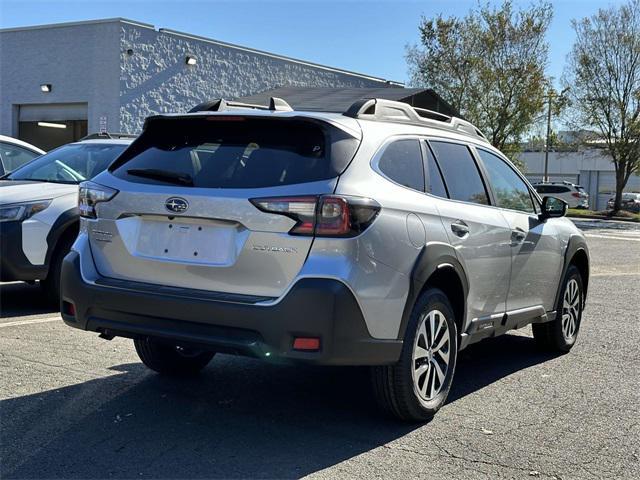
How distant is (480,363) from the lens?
615 cm

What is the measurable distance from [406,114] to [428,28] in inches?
1462

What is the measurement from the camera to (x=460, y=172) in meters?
5.16

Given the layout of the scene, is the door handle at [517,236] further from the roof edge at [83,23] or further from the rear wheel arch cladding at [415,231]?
the roof edge at [83,23]

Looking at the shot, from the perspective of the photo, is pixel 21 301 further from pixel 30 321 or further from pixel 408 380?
pixel 408 380

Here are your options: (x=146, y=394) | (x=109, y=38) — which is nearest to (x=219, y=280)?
(x=146, y=394)

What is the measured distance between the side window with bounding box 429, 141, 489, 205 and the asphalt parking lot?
1.39 m

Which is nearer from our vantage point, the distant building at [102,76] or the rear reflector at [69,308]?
the rear reflector at [69,308]

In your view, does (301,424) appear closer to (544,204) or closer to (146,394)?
(146,394)

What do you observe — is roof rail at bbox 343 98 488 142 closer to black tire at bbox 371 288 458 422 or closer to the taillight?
the taillight

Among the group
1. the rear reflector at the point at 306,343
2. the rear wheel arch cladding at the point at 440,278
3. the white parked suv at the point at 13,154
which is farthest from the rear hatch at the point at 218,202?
the white parked suv at the point at 13,154

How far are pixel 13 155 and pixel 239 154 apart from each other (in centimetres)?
630

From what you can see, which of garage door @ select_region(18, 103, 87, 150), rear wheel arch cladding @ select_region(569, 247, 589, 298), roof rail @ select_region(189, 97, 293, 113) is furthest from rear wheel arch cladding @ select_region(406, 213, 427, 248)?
garage door @ select_region(18, 103, 87, 150)

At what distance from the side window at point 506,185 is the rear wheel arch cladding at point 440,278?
1.07m

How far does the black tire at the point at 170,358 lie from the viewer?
518 cm
